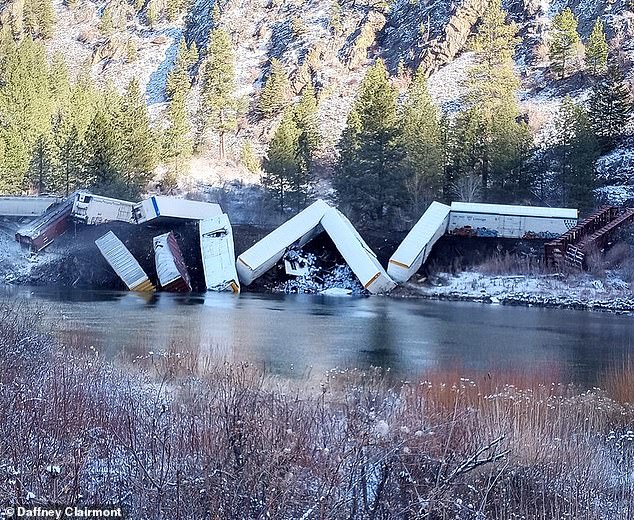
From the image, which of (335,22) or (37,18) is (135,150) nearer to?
(335,22)

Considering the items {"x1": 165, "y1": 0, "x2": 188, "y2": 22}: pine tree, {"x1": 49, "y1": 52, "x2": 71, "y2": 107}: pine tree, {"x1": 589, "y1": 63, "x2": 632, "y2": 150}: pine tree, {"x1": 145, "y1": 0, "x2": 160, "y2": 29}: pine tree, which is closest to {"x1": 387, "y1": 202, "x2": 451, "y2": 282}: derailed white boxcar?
{"x1": 589, "y1": 63, "x2": 632, "y2": 150}: pine tree

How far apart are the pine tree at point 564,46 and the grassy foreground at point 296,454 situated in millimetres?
59388

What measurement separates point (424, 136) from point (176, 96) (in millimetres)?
26957

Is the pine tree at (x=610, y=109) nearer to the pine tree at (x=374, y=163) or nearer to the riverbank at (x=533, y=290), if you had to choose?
the pine tree at (x=374, y=163)

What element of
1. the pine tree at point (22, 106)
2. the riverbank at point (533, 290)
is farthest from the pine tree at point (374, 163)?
the pine tree at point (22, 106)

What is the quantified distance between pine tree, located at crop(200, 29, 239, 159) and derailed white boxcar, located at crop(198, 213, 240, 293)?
30.9 m

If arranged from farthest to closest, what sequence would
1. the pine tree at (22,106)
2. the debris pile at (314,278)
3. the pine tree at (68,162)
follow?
the pine tree at (22,106)
the pine tree at (68,162)
the debris pile at (314,278)

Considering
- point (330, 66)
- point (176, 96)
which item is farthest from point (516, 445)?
point (330, 66)

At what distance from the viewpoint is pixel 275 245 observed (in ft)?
102

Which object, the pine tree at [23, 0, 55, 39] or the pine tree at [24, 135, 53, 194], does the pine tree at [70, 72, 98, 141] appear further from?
the pine tree at [23, 0, 55, 39]

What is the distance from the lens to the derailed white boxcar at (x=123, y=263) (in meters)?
30.8

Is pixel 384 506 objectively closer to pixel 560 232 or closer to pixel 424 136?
pixel 560 232

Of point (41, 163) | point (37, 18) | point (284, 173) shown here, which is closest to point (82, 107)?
point (41, 163)

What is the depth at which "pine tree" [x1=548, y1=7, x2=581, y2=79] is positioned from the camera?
60.8 metres
